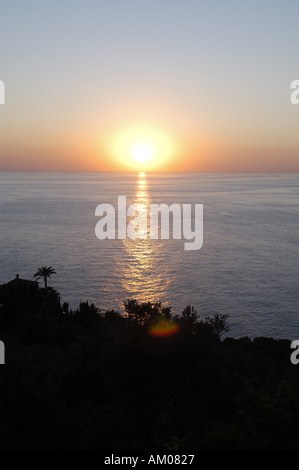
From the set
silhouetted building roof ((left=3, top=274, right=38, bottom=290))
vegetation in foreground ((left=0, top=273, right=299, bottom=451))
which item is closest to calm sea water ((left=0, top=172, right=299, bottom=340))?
silhouetted building roof ((left=3, top=274, right=38, bottom=290))

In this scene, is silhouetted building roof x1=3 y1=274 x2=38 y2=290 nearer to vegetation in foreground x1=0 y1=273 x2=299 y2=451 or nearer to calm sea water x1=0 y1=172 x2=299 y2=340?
calm sea water x1=0 y1=172 x2=299 y2=340

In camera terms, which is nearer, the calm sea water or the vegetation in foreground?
the vegetation in foreground

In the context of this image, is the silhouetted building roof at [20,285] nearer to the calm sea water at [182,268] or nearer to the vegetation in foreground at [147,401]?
the calm sea water at [182,268]

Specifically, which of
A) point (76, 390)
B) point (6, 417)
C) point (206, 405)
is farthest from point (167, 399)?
point (6, 417)

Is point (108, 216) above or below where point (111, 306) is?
above

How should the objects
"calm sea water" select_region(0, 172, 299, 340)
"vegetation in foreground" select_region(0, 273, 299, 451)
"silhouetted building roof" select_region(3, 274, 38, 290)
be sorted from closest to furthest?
"vegetation in foreground" select_region(0, 273, 299, 451)
"silhouetted building roof" select_region(3, 274, 38, 290)
"calm sea water" select_region(0, 172, 299, 340)

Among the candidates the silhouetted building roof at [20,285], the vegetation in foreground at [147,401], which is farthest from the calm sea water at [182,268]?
the vegetation in foreground at [147,401]

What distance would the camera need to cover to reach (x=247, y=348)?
105 feet

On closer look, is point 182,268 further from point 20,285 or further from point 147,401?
point 147,401

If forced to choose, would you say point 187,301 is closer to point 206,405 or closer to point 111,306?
point 111,306

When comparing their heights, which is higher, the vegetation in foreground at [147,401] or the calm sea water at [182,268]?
the calm sea water at [182,268]

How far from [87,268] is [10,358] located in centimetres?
5079

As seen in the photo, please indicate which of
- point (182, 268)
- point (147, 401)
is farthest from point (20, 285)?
point (147, 401)

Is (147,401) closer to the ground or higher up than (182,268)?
closer to the ground
